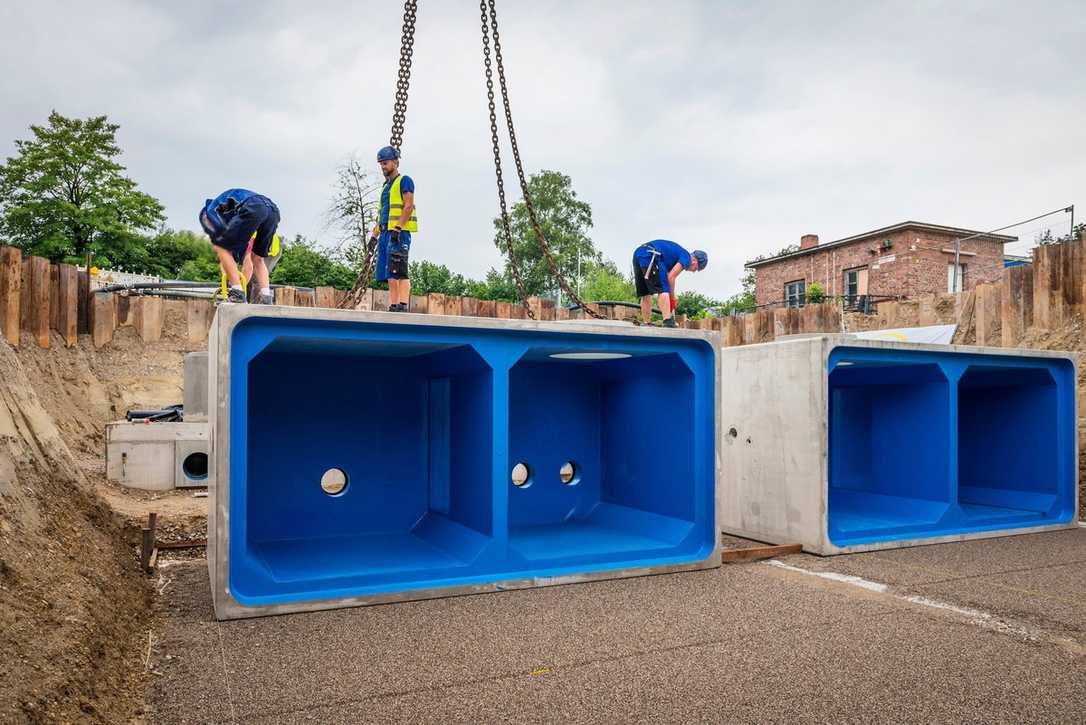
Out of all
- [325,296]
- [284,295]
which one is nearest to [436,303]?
[325,296]

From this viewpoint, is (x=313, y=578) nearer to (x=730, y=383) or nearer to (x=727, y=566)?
(x=727, y=566)

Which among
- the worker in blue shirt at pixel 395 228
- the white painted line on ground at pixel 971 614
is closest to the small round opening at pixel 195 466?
the worker in blue shirt at pixel 395 228

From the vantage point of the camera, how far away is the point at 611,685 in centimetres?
381

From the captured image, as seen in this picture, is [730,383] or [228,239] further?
[730,383]

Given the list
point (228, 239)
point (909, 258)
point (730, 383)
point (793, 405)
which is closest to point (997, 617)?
point (793, 405)

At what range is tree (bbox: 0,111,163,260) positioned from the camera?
41.1 meters

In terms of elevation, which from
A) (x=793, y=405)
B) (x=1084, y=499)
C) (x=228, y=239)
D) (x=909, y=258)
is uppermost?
(x=909, y=258)

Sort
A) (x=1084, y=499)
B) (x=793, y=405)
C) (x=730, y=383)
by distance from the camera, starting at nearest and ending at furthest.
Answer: (x=793, y=405), (x=730, y=383), (x=1084, y=499)

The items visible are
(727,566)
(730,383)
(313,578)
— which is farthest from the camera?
(730,383)

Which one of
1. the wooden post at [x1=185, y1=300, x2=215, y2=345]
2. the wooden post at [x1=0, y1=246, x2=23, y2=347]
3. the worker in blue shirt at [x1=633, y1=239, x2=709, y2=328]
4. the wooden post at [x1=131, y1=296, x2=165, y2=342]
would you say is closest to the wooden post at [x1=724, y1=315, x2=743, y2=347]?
the worker in blue shirt at [x1=633, y1=239, x2=709, y2=328]

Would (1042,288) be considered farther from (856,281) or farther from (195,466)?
(856,281)

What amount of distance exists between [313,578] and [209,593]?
3.05 feet

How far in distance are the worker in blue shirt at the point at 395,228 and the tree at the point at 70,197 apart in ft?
131

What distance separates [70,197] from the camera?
42.7 m
